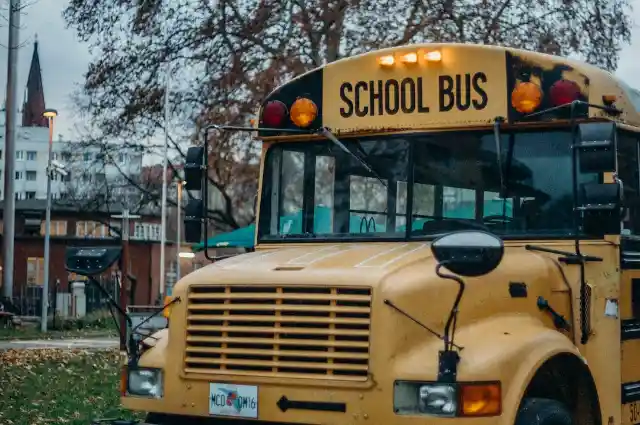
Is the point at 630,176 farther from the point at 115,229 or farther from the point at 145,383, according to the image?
the point at 115,229

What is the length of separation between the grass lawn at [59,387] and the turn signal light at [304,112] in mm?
3228

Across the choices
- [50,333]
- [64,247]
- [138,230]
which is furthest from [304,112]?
[138,230]

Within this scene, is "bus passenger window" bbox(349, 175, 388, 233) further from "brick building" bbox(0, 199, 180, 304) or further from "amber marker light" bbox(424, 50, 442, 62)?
"brick building" bbox(0, 199, 180, 304)

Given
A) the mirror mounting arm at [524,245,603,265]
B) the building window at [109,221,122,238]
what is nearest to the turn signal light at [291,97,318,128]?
the mirror mounting arm at [524,245,603,265]

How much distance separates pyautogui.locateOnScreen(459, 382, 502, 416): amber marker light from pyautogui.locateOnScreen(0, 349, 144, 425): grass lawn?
4.42 m

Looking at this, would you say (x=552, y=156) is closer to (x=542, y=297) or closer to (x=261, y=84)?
(x=542, y=297)

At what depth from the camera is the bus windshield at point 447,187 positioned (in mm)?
6477

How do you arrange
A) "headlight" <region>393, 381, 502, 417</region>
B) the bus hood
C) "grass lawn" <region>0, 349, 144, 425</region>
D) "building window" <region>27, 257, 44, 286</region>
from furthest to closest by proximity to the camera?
1. "building window" <region>27, 257, 44, 286</region>
2. "grass lawn" <region>0, 349, 144, 425</region>
3. the bus hood
4. "headlight" <region>393, 381, 502, 417</region>

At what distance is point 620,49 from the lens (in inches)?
786

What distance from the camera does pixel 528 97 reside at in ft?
21.3

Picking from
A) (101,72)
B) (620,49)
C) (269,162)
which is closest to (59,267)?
(101,72)

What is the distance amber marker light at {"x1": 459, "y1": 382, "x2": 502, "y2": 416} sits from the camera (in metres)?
5.30

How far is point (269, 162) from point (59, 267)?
46.1 metres

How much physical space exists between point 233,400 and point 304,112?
2.12 meters
